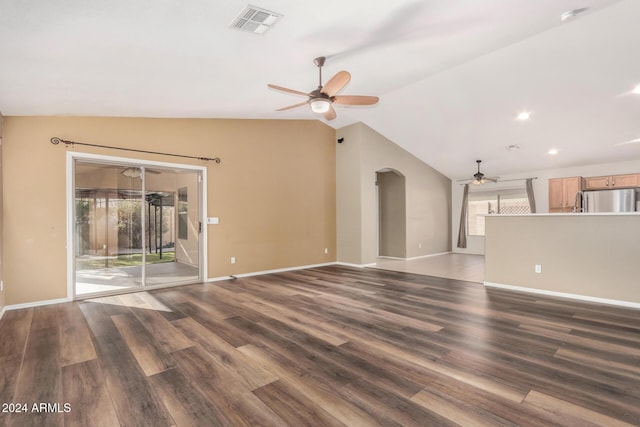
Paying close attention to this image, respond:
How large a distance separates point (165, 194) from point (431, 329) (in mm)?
5026

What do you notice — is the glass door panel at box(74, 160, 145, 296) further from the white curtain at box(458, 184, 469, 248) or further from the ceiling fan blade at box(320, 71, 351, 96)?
→ the white curtain at box(458, 184, 469, 248)

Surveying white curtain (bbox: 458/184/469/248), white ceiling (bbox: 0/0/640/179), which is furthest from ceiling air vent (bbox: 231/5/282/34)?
white curtain (bbox: 458/184/469/248)

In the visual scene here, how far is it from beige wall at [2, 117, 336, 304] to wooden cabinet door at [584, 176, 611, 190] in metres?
6.43

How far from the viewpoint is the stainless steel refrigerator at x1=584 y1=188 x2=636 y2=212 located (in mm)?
6945

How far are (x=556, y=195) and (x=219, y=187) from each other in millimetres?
8593

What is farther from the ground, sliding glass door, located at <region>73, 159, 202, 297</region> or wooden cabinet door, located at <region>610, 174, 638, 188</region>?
wooden cabinet door, located at <region>610, 174, 638, 188</region>

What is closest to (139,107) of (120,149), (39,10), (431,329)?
(120,149)

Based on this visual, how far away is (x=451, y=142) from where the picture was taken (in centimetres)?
776

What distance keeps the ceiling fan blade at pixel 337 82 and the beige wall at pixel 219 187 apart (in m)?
3.23

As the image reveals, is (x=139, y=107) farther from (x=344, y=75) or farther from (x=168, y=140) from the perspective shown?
(x=344, y=75)

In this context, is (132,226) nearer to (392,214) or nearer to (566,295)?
(392,214)

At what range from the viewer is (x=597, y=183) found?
7504 millimetres

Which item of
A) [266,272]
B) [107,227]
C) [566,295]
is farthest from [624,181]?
[107,227]

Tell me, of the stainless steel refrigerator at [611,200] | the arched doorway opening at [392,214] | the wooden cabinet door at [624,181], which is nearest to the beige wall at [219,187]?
the arched doorway opening at [392,214]
